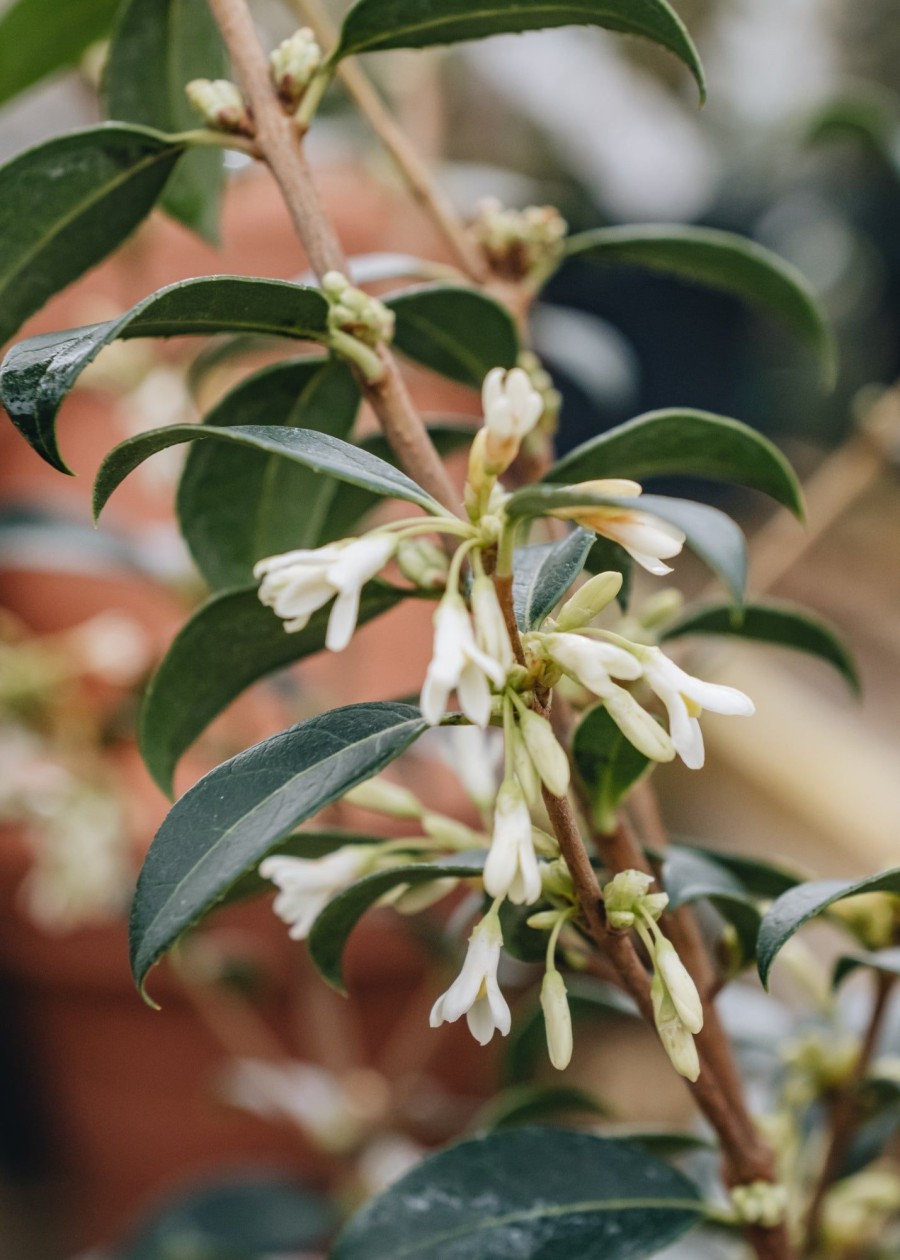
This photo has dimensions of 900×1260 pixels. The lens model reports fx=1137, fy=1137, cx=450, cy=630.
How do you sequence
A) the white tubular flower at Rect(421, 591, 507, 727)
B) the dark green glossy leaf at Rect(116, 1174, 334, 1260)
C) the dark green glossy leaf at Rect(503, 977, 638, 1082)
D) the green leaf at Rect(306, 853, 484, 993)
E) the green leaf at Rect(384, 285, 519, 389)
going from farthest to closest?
the dark green glossy leaf at Rect(116, 1174, 334, 1260), the dark green glossy leaf at Rect(503, 977, 638, 1082), the green leaf at Rect(384, 285, 519, 389), the green leaf at Rect(306, 853, 484, 993), the white tubular flower at Rect(421, 591, 507, 727)

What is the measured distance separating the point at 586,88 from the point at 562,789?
1669mm

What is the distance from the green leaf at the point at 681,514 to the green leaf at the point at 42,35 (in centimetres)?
45

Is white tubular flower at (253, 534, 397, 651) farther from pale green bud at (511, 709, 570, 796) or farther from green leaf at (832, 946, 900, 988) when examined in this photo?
green leaf at (832, 946, 900, 988)

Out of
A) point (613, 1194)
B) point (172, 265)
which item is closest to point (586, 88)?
point (172, 265)

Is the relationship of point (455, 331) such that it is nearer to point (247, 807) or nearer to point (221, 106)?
point (221, 106)

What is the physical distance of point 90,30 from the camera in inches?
23.5

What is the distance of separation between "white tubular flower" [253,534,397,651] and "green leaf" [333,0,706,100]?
0.20m

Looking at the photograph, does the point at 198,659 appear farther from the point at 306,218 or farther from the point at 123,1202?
the point at 123,1202

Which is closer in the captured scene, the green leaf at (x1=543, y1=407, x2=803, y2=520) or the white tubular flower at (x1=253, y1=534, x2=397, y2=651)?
the white tubular flower at (x1=253, y1=534, x2=397, y2=651)

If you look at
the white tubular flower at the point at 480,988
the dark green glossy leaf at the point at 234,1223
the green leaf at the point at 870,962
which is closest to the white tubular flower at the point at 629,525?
the white tubular flower at the point at 480,988

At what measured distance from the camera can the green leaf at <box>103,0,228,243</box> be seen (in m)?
0.54

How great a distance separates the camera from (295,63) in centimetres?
42

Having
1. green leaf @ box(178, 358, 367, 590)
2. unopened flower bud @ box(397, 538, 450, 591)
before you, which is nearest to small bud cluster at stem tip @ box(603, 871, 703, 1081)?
unopened flower bud @ box(397, 538, 450, 591)

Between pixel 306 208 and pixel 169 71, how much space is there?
20 centimetres
